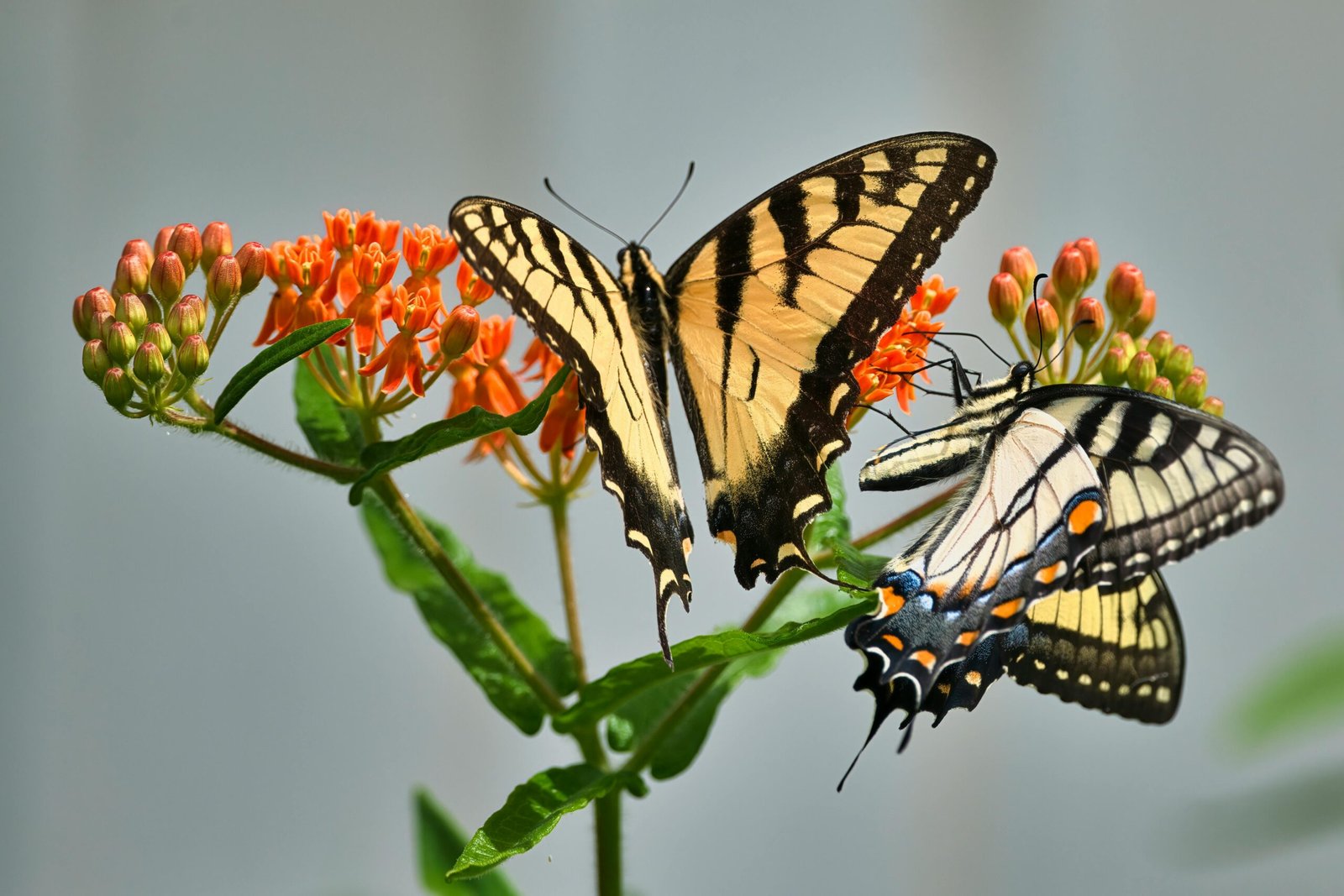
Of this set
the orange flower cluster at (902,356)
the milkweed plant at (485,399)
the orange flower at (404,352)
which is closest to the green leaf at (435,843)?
the milkweed plant at (485,399)

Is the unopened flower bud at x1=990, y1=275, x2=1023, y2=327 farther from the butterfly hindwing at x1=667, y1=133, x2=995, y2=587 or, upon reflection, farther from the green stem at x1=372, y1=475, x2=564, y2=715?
the green stem at x1=372, y1=475, x2=564, y2=715

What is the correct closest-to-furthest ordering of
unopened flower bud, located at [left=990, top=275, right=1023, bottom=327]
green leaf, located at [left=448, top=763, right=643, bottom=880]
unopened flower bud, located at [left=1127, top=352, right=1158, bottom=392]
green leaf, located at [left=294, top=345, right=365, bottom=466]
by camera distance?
green leaf, located at [left=448, top=763, right=643, bottom=880] → green leaf, located at [left=294, top=345, right=365, bottom=466] → unopened flower bud, located at [left=1127, top=352, right=1158, bottom=392] → unopened flower bud, located at [left=990, top=275, right=1023, bottom=327]

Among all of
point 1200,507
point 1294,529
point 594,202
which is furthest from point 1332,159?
point 1200,507

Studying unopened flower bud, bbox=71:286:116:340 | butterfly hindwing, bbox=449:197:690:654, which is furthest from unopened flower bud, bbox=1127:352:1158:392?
unopened flower bud, bbox=71:286:116:340

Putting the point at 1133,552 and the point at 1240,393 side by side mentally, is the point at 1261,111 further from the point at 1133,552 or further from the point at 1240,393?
the point at 1133,552

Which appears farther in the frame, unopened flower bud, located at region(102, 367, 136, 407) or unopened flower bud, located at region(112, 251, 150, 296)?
unopened flower bud, located at region(112, 251, 150, 296)
